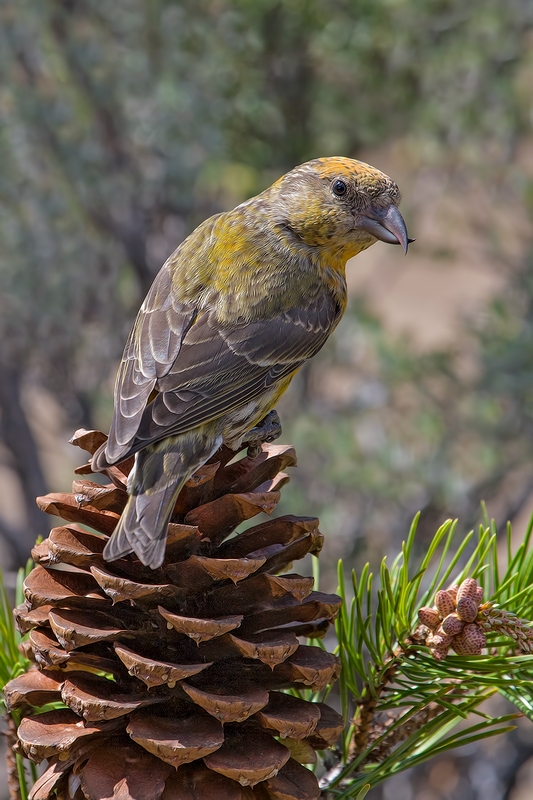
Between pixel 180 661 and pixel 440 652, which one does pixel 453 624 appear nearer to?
pixel 440 652

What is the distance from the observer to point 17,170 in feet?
12.5

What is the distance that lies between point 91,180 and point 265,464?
260cm

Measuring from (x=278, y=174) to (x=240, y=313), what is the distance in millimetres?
2129

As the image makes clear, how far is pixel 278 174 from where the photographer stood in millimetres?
4164

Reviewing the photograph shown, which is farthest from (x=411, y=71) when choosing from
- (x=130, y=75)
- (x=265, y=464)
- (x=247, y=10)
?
(x=265, y=464)

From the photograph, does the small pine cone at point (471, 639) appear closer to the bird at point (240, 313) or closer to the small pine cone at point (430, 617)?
the small pine cone at point (430, 617)

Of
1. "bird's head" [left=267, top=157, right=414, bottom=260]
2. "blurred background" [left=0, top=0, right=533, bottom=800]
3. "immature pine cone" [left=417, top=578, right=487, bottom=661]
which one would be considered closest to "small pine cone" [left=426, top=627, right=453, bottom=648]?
"immature pine cone" [left=417, top=578, right=487, bottom=661]

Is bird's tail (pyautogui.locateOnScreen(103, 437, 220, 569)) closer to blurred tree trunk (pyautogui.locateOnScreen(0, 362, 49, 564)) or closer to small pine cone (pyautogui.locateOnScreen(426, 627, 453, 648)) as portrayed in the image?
small pine cone (pyautogui.locateOnScreen(426, 627, 453, 648))

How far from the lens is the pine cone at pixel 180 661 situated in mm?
1189

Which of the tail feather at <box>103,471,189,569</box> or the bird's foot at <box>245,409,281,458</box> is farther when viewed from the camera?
the bird's foot at <box>245,409,281,458</box>

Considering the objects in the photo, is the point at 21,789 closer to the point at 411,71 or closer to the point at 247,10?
the point at 247,10

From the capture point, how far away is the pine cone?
3.90 ft

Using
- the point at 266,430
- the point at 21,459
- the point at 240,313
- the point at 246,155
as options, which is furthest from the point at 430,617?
the point at 246,155

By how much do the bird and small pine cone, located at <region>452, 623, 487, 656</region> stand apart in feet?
1.68
